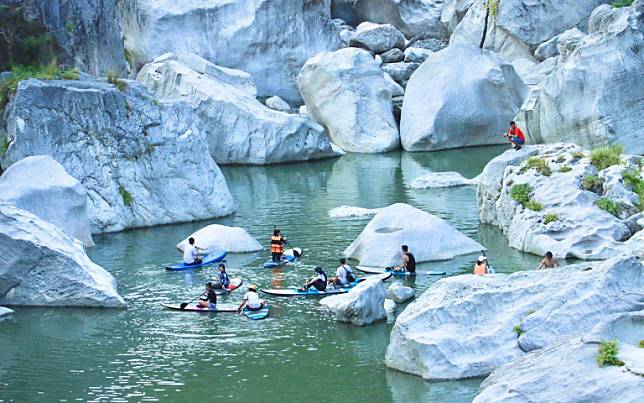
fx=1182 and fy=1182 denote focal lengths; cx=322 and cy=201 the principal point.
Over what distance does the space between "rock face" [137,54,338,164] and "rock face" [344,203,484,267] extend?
773 inches

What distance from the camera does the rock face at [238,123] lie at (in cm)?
5331

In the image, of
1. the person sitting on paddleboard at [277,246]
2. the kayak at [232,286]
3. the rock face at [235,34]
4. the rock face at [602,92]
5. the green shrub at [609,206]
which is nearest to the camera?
the kayak at [232,286]

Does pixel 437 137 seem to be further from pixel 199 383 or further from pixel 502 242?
pixel 199 383

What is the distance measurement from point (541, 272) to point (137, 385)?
834 cm

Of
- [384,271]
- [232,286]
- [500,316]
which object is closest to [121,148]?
[232,286]

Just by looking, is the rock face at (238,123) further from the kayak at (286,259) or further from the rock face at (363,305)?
the rock face at (363,305)

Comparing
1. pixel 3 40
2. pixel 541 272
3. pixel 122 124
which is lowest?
pixel 541 272

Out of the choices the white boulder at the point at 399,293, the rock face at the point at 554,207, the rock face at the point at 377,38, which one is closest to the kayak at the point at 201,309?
the white boulder at the point at 399,293

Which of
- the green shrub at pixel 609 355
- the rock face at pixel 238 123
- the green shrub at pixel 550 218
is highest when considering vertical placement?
the rock face at pixel 238 123

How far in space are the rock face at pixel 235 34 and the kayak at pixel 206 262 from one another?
34943 mm

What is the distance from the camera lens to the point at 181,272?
33.3 m

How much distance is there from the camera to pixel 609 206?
33188 millimetres

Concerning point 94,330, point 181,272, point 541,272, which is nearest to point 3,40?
point 181,272

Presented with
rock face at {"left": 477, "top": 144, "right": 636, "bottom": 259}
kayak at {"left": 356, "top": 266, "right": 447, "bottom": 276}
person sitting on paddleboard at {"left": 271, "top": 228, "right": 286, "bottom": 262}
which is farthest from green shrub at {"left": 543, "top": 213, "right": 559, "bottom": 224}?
person sitting on paddleboard at {"left": 271, "top": 228, "right": 286, "bottom": 262}
